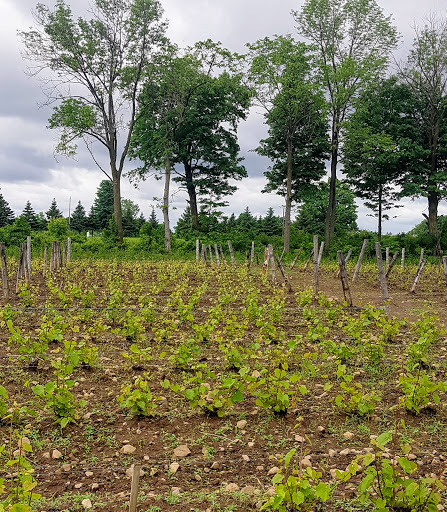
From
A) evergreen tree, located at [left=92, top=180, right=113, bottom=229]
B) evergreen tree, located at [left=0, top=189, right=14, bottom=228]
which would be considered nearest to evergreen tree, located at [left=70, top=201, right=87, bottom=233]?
evergreen tree, located at [left=92, top=180, right=113, bottom=229]

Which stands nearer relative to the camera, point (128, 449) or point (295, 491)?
point (295, 491)

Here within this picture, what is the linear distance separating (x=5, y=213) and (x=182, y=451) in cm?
4432

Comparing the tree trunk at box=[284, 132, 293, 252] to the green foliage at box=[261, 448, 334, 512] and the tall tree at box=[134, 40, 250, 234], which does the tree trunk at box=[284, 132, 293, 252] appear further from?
the green foliage at box=[261, 448, 334, 512]

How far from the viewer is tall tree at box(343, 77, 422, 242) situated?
26406 millimetres

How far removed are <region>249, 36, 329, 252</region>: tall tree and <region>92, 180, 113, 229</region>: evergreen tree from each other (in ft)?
84.3

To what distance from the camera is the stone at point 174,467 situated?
339cm

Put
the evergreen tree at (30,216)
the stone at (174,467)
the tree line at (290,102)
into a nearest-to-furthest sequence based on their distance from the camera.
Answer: the stone at (174,467)
the tree line at (290,102)
the evergreen tree at (30,216)

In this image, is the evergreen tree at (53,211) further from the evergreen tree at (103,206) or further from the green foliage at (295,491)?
the green foliage at (295,491)

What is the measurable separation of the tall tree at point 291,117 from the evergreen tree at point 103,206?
25.7 m

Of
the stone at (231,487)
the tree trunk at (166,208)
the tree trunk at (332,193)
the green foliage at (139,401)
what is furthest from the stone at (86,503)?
the tree trunk at (332,193)

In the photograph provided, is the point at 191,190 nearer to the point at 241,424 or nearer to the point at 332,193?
the point at 332,193

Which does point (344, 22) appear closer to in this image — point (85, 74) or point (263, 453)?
point (85, 74)

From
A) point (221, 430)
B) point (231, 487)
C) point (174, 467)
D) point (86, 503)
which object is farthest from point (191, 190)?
point (86, 503)

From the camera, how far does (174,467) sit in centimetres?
341
